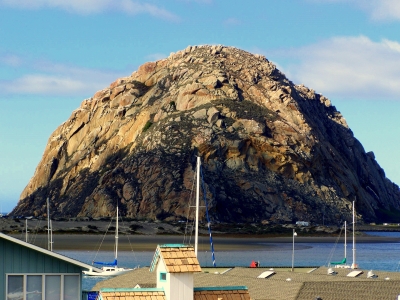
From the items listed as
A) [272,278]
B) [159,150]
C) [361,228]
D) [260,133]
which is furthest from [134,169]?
[272,278]

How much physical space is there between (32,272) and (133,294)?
243cm

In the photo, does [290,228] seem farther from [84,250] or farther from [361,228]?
[84,250]

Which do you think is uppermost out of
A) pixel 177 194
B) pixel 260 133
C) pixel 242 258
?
pixel 260 133

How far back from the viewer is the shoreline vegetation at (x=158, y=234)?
13525cm

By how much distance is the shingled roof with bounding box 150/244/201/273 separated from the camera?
22.0 meters

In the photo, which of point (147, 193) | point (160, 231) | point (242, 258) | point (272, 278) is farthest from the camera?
point (147, 193)

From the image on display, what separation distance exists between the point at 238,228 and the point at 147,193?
20904 mm

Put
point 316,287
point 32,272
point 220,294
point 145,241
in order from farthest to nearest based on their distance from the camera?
point 145,241, point 316,287, point 220,294, point 32,272

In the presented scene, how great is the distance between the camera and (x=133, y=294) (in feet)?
72.6

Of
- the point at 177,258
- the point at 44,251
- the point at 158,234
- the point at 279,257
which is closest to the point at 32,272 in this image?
the point at 44,251

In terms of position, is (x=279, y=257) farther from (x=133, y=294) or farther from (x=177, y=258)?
(x=133, y=294)

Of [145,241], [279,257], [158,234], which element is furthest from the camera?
[158,234]

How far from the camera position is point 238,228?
16925cm

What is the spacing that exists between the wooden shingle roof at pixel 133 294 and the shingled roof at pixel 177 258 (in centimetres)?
69
